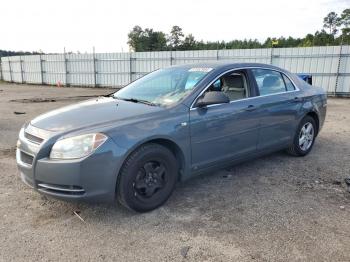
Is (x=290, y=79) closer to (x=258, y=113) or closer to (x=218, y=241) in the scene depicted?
(x=258, y=113)

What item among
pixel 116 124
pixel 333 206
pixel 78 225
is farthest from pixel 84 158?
pixel 333 206

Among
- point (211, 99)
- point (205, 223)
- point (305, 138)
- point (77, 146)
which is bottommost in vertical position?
point (205, 223)

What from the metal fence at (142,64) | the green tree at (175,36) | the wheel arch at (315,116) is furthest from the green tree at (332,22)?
the wheel arch at (315,116)

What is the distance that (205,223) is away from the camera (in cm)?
332

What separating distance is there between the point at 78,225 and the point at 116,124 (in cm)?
109

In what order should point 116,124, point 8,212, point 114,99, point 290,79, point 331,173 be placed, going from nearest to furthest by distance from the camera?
point 116,124 < point 8,212 < point 114,99 < point 331,173 < point 290,79

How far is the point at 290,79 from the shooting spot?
5281 mm

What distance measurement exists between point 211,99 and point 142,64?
1793cm

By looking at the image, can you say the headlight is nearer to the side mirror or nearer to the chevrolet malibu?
the chevrolet malibu

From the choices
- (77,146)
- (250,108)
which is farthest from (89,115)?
(250,108)

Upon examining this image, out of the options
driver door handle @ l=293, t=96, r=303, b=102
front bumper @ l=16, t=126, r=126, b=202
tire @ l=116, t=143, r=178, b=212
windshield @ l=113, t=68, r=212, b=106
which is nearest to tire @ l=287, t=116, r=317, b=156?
driver door handle @ l=293, t=96, r=303, b=102

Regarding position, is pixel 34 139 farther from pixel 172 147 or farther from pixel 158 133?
pixel 172 147

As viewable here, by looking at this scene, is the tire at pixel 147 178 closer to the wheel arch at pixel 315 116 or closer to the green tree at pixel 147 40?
the wheel arch at pixel 315 116

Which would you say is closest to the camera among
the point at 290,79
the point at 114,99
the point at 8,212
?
the point at 8,212
